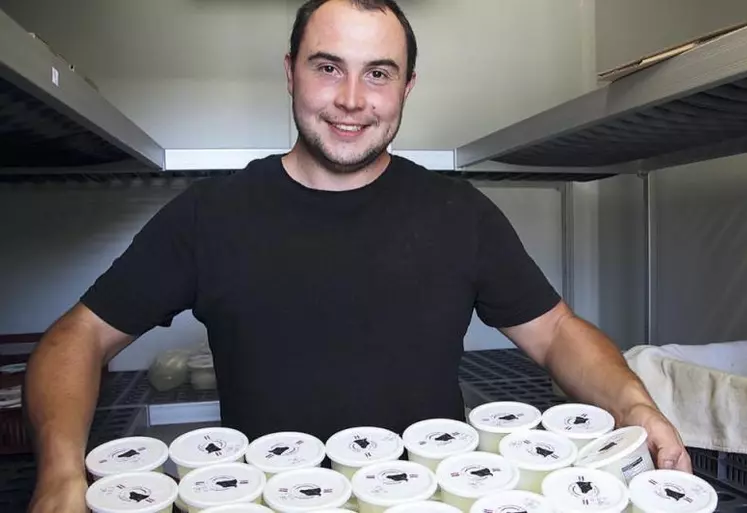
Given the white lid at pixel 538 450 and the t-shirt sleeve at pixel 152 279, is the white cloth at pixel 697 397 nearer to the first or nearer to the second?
the white lid at pixel 538 450

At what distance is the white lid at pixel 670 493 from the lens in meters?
0.58

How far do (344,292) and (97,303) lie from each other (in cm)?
38

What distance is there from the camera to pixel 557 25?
6.68ft

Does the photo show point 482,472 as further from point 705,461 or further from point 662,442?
point 705,461

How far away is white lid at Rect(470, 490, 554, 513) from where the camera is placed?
577mm

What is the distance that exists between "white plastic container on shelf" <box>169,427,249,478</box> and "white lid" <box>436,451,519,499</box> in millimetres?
228

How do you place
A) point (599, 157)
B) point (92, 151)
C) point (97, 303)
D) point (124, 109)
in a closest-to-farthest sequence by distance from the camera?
point (97, 303)
point (92, 151)
point (599, 157)
point (124, 109)

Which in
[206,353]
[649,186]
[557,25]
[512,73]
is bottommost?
[206,353]

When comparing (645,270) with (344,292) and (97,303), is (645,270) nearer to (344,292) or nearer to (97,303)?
(344,292)

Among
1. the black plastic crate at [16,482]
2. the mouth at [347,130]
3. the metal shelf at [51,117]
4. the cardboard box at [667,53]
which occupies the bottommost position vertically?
the black plastic crate at [16,482]

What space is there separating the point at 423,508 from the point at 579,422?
0.28 metres

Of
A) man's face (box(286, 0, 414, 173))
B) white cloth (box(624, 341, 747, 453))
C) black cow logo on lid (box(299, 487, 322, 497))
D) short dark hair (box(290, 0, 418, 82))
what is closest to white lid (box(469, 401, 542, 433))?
black cow logo on lid (box(299, 487, 322, 497))

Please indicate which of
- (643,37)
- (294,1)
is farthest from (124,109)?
(643,37)

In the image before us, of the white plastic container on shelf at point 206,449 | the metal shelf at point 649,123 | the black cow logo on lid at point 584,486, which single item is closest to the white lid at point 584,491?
the black cow logo on lid at point 584,486
